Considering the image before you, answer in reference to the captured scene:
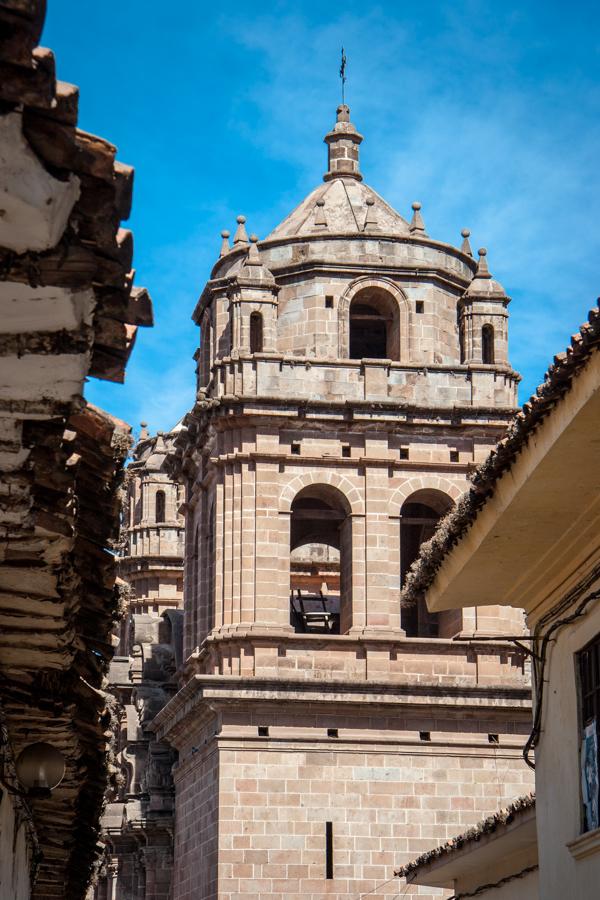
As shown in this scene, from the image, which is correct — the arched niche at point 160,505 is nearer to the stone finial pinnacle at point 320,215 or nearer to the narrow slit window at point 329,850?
the stone finial pinnacle at point 320,215

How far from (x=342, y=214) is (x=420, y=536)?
6728mm

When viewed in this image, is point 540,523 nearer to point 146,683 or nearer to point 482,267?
point 482,267

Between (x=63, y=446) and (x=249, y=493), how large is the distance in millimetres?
27426

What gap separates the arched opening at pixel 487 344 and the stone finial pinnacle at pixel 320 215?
3.84 m

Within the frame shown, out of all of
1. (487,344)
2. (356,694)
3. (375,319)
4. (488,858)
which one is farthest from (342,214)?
(488,858)

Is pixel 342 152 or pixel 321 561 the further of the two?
pixel 321 561

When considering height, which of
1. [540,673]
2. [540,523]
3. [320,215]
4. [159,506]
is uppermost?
[159,506]

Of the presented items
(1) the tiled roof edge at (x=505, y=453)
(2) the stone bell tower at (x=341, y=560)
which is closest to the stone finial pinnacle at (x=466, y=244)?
(2) the stone bell tower at (x=341, y=560)

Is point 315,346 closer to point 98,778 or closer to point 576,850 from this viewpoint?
point 98,778

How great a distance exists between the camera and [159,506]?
56.0 metres

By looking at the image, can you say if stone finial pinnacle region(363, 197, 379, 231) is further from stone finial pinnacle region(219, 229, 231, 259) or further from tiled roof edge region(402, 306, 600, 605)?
tiled roof edge region(402, 306, 600, 605)

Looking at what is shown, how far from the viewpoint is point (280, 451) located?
34969 mm

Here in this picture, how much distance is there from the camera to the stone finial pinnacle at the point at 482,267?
37.1 metres


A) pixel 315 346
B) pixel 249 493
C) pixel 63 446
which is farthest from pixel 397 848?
pixel 63 446
